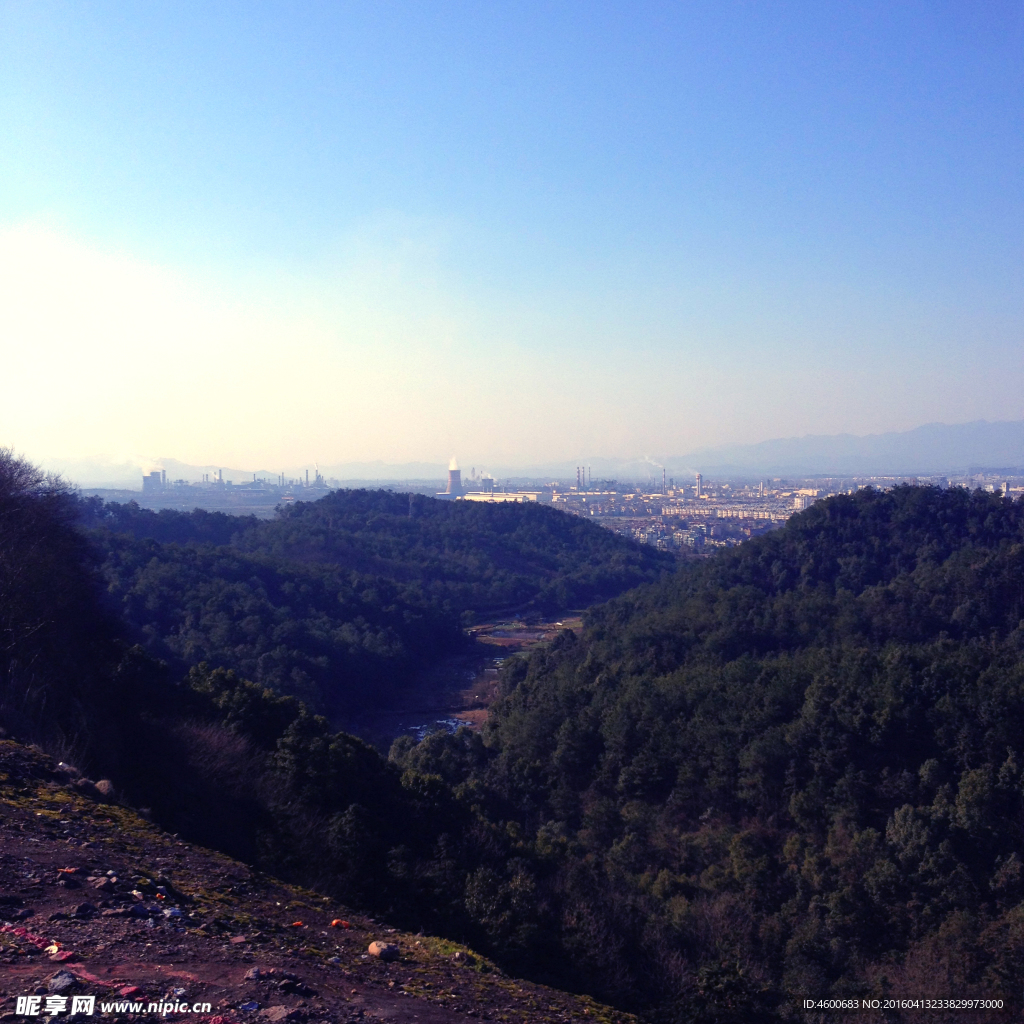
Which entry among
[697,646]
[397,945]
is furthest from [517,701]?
[397,945]

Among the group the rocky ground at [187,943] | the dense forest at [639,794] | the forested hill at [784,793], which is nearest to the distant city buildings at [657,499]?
the forested hill at [784,793]

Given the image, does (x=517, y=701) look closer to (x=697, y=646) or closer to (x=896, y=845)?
(x=697, y=646)

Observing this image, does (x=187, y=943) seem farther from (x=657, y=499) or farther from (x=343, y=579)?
(x=657, y=499)

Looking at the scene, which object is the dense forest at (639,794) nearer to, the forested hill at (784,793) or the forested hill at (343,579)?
the forested hill at (784,793)

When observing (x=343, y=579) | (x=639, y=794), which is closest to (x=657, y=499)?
(x=343, y=579)

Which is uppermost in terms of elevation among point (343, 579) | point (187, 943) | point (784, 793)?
point (187, 943)

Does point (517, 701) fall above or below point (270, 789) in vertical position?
below
